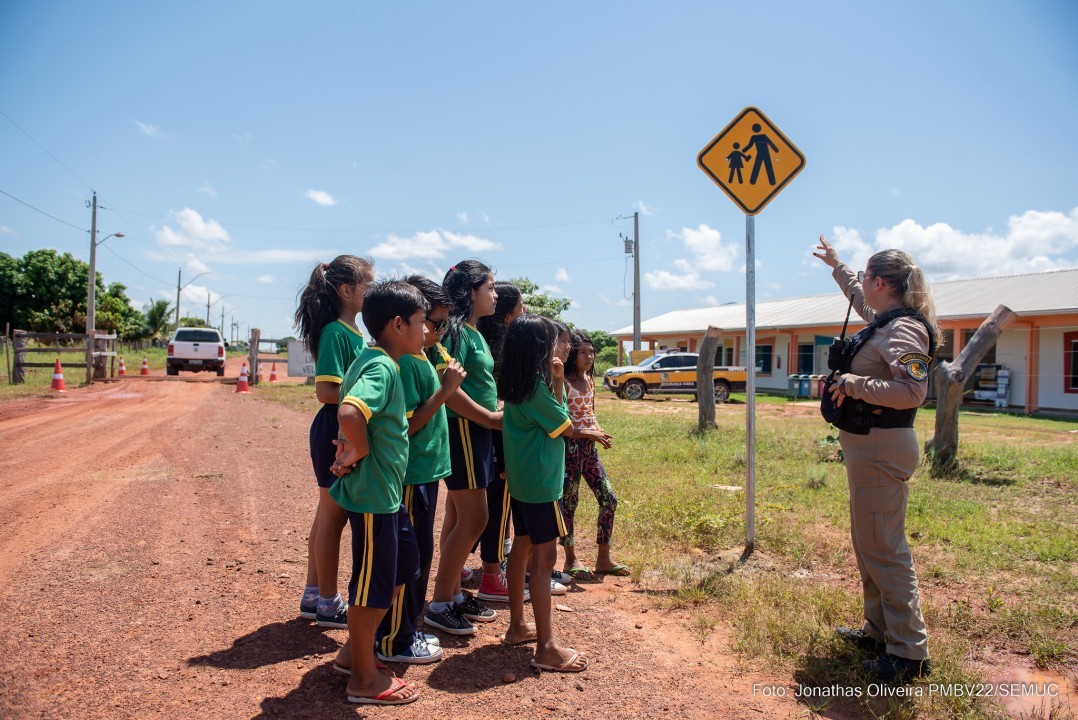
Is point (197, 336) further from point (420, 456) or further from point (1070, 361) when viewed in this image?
point (1070, 361)

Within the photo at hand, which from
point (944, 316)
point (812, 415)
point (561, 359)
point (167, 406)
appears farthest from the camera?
point (944, 316)

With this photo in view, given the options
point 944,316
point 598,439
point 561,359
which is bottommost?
point 598,439

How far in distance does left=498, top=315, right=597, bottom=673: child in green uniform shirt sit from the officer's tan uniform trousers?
1.38 metres

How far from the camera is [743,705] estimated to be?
2.84 m

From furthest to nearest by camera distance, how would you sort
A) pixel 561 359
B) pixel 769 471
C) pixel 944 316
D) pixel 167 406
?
1. pixel 944 316
2. pixel 167 406
3. pixel 769 471
4. pixel 561 359

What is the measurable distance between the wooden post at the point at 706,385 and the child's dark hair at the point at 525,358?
29.3 feet

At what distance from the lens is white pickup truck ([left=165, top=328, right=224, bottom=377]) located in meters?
23.6

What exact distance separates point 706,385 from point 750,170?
24.5 ft

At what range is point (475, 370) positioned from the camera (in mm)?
3508

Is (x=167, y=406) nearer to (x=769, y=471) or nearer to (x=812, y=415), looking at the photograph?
(x=769, y=471)

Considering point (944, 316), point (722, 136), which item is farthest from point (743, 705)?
point (944, 316)

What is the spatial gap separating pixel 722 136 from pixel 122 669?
4.97 metres

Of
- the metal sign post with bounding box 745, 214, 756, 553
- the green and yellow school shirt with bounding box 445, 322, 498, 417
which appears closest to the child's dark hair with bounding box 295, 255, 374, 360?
the green and yellow school shirt with bounding box 445, 322, 498, 417

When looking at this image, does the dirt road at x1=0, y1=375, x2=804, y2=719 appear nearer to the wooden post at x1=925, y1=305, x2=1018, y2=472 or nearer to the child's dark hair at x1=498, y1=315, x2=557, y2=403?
the child's dark hair at x1=498, y1=315, x2=557, y2=403
